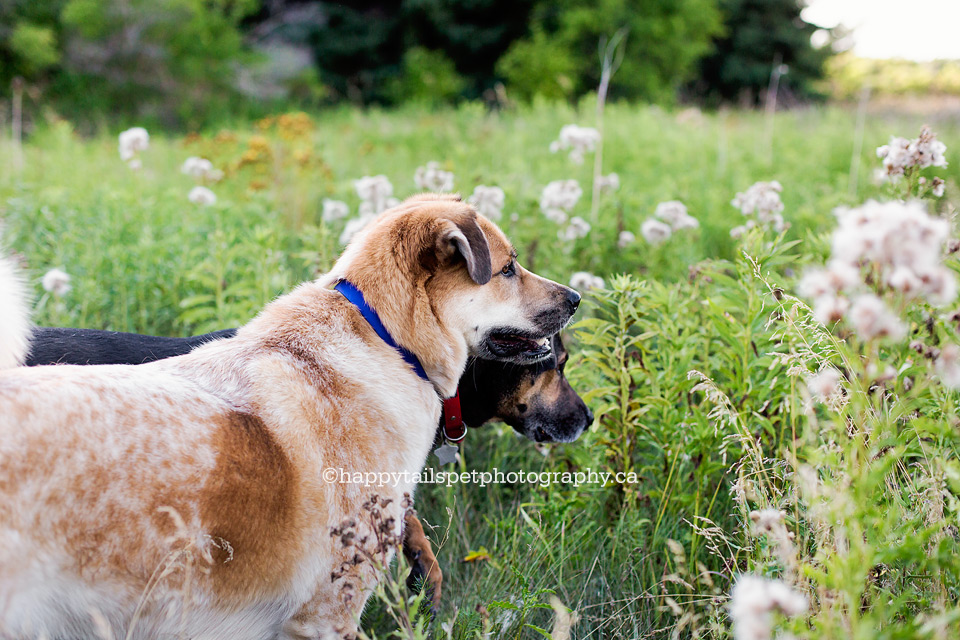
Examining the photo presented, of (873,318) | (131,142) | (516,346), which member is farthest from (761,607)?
(131,142)

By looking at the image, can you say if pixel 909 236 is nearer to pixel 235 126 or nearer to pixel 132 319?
pixel 132 319

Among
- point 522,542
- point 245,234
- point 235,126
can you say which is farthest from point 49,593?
point 235,126

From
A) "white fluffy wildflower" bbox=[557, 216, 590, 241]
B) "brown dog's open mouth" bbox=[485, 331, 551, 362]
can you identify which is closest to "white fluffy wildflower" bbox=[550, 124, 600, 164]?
"white fluffy wildflower" bbox=[557, 216, 590, 241]

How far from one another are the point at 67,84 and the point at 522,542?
765 inches

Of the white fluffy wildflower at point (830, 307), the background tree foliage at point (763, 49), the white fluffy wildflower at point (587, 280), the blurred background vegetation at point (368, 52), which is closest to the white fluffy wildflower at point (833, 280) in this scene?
the white fluffy wildflower at point (830, 307)

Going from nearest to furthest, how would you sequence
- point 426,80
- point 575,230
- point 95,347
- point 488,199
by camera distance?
point 95,347 → point 488,199 → point 575,230 → point 426,80

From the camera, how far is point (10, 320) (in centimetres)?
212

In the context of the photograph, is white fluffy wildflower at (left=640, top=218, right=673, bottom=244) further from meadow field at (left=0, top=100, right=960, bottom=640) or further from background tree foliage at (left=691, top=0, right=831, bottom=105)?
background tree foliage at (left=691, top=0, right=831, bottom=105)

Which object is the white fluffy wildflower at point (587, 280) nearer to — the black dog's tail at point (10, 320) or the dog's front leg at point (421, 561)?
the dog's front leg at point (421, 561)

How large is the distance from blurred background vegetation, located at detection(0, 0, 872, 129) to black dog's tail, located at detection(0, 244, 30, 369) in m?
12.1

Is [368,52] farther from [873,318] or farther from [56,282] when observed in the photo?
[873,318]

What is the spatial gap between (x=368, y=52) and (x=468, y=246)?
22.8m

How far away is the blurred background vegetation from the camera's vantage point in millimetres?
17172

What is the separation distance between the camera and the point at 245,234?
17.9 feet
